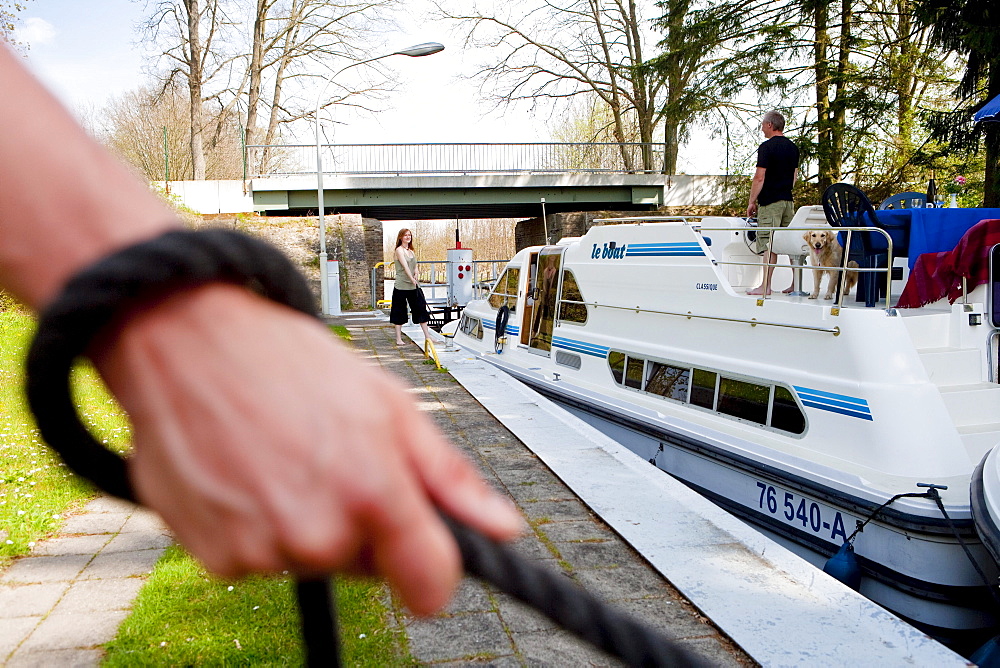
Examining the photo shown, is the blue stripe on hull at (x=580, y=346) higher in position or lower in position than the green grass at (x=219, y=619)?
higher

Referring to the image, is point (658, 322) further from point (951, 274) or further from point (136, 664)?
point (136, 664)

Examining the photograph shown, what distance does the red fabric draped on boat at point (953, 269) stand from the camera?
20.9 feet

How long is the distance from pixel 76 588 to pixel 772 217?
25.3 feet

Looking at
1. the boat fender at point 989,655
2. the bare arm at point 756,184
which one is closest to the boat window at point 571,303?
the bare arm at point 756,184

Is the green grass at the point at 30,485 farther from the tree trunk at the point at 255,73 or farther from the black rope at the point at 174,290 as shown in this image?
the tree trunk at the point at 255,73

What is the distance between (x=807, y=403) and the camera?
6141 mm

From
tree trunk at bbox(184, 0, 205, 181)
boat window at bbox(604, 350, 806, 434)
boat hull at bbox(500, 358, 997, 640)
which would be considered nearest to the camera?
boat hull at bbox(500, 358, 997, 640)

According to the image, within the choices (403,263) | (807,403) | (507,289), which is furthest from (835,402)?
(403,263)

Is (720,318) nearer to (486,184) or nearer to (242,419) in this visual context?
(242,419)

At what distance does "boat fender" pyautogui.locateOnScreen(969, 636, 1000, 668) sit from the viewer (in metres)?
4.18

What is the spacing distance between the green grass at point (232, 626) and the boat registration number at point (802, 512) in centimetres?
384

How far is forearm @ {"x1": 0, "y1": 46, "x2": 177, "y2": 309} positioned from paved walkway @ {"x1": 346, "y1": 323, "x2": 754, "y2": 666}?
4.50 ft

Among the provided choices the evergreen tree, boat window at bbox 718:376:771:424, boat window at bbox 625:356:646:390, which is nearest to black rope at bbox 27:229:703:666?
boat window at bbox 718:376:771:424

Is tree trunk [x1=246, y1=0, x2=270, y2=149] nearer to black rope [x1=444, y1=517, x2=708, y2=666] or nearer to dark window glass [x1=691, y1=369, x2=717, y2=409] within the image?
dark window glass [x1=691, y1=369, x2=717, y2=409]
